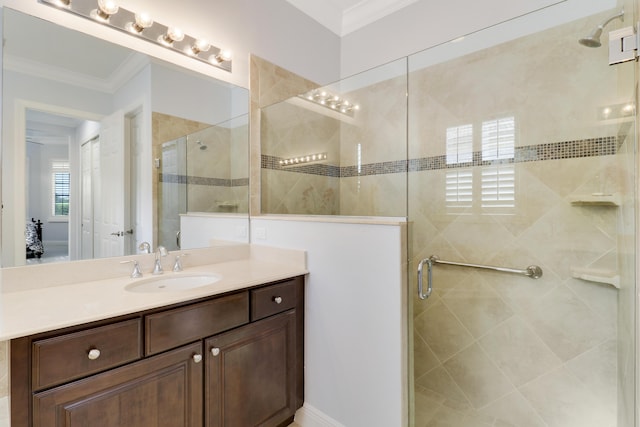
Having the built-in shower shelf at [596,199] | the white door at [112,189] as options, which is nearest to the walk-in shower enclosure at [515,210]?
the built-in shower shelf at [596,199]

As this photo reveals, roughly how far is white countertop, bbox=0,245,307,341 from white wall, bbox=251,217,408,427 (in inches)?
7.5

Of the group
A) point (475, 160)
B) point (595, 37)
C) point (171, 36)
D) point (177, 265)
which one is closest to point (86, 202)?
point (177, 265)

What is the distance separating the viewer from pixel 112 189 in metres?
1.56

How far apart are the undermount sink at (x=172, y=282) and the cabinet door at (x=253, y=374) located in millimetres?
335

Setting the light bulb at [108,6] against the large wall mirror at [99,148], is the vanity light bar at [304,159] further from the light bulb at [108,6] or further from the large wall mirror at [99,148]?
the light bulb at [108,6]

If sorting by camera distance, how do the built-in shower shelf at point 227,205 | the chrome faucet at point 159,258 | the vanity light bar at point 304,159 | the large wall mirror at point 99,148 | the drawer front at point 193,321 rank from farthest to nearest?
1. the vanity light bar at point 304,159
2. the built-in shower shelf at point 227,205
3. the chrome faucet at point 159,258
4. the large wall mirror at point 99,148
5. the drawer front at point 193,321

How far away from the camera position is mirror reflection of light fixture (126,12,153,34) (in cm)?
159

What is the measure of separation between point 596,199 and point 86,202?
8.42 ft

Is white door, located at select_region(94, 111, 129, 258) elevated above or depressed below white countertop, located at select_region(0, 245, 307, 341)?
above

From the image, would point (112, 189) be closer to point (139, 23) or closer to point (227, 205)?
point (227, 205)

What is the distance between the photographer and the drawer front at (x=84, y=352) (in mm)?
919

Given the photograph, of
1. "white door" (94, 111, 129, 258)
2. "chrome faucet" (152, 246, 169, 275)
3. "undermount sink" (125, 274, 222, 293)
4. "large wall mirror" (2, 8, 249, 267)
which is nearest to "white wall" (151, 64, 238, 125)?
"large wall mirror" (2, 8, 249, 267)

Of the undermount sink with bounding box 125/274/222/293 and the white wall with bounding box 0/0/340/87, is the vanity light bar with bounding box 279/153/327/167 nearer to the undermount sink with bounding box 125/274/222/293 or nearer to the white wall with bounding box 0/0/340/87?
the white wall with bounding box 0/0/340/87

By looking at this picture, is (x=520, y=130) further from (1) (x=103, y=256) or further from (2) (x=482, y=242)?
(1) (x=103, y=256)
